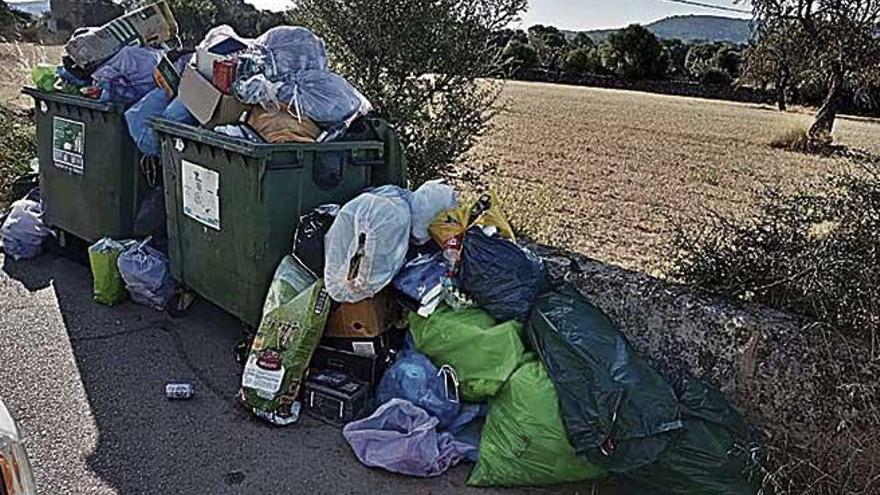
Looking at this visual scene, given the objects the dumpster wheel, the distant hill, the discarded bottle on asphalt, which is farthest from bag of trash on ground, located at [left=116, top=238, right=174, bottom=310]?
the distant hill

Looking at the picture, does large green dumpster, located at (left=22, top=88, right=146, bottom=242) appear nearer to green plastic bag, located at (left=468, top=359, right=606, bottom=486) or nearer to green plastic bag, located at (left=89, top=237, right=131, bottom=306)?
green plastic bag, located at (left=89, top=237, right=131, bottom=306)

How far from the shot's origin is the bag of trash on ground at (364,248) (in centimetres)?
351

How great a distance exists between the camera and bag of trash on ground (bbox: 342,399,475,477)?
3.14 meters

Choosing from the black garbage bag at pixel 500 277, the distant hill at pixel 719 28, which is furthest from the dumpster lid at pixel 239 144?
the distant hill at pixel 719 28

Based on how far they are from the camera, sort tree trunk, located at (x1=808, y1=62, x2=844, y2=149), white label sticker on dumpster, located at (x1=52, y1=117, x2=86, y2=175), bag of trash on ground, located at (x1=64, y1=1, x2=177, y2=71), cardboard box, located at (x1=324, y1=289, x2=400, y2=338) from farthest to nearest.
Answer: tree trunk, located at (x1=808, y1=62, x2=844, y2=149) < white label sticker on dumpster, located at (x1=52, y1=117, x2=86, y2=175) < bag of trash on ground, located at (x1=64, y1=1, x2=177, y2=71) < cardboard box, located at (x1=324, y1=289, x2=400, y2=338)

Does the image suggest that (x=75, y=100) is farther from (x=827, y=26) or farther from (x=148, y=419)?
(x=827, y=26)

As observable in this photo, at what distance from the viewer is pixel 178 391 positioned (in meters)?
3.71

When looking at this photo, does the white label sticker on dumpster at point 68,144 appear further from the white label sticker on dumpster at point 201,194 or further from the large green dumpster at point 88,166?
the white label sticker on dumpster at point 201,194

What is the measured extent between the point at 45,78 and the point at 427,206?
331cm

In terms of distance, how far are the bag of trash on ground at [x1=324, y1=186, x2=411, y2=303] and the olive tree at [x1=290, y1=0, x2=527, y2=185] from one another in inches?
86.4

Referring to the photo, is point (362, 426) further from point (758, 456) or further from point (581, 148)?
point (581, 148)

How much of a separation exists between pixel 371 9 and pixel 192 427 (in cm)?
325

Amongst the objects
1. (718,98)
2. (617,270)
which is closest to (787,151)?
(617,270)

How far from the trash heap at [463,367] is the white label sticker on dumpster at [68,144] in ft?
7.32
